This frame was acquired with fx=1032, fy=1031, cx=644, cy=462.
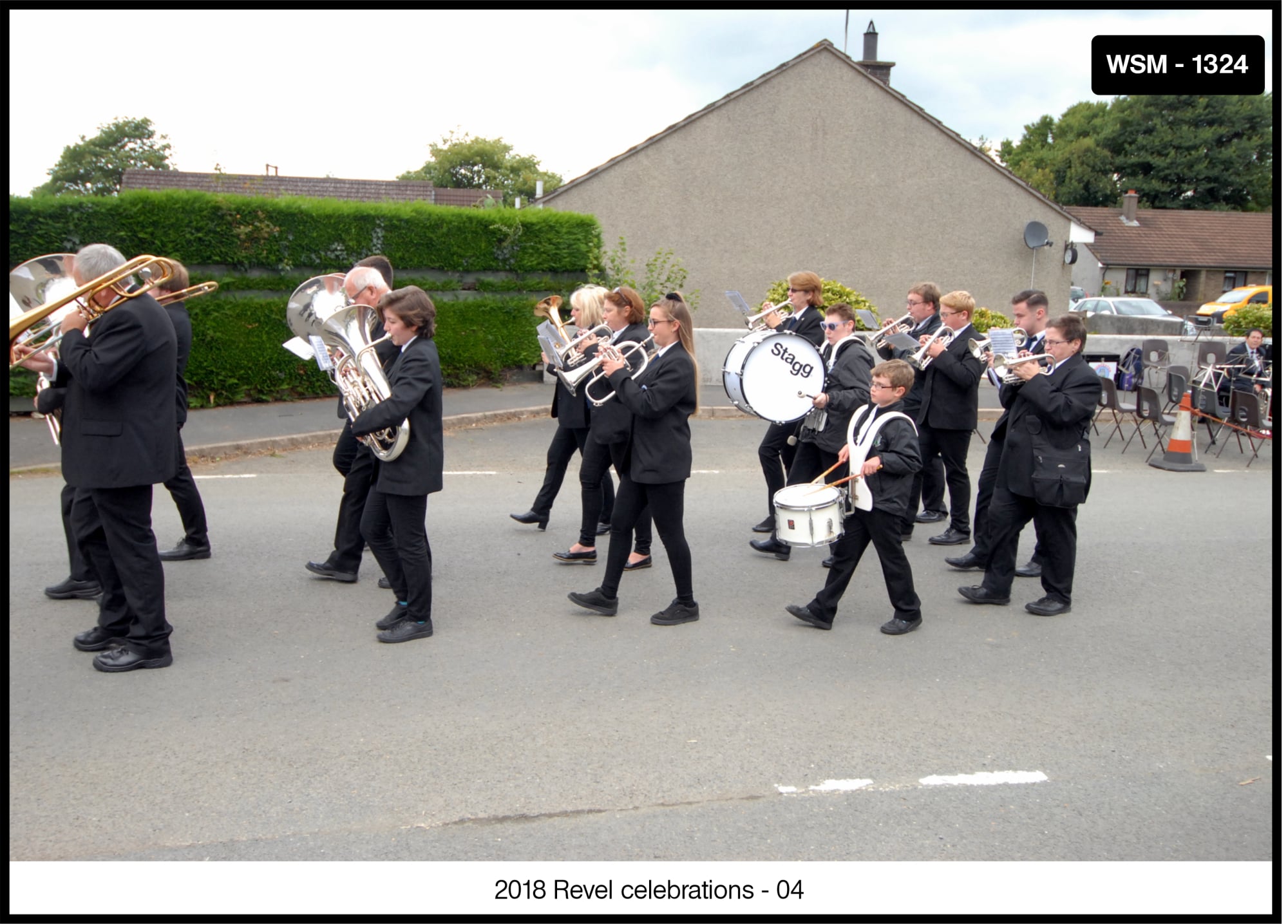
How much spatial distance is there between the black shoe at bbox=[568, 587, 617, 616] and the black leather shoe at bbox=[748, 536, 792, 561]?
70.3 inches

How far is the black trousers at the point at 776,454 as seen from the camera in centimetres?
767

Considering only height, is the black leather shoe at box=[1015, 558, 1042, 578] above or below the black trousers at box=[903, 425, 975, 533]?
below

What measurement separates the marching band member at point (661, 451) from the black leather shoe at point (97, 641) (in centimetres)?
246

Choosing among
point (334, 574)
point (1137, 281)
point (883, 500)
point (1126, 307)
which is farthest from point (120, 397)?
point (1137, 281)

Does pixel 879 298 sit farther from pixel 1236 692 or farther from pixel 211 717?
pixel 211 717

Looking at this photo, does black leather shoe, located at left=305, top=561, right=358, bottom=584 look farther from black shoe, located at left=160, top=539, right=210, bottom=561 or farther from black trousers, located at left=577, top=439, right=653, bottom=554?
black trousers, located at left=577, top=439, right=653, bottom=554

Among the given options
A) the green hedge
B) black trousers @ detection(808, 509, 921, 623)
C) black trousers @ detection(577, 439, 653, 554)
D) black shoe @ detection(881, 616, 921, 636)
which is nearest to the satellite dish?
the green hedge

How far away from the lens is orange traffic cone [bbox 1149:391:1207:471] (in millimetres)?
11578

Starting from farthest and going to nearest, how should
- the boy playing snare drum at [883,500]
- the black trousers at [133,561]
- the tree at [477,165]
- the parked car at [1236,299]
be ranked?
the tree at [477,165] → the parked car at [1236,299] → the boy playing snare drum at [883,500] → the black trousers at [133,561]

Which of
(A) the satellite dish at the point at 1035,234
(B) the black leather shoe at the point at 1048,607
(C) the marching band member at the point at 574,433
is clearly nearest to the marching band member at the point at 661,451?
(C) the marching band member at the point at 574,433

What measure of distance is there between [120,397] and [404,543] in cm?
156

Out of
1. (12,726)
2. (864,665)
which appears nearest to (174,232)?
(12,726)

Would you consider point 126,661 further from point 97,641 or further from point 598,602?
point 598,602

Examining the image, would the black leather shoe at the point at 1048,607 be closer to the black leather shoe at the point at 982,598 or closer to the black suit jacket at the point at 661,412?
the black leather shoe at the point at 982,598
